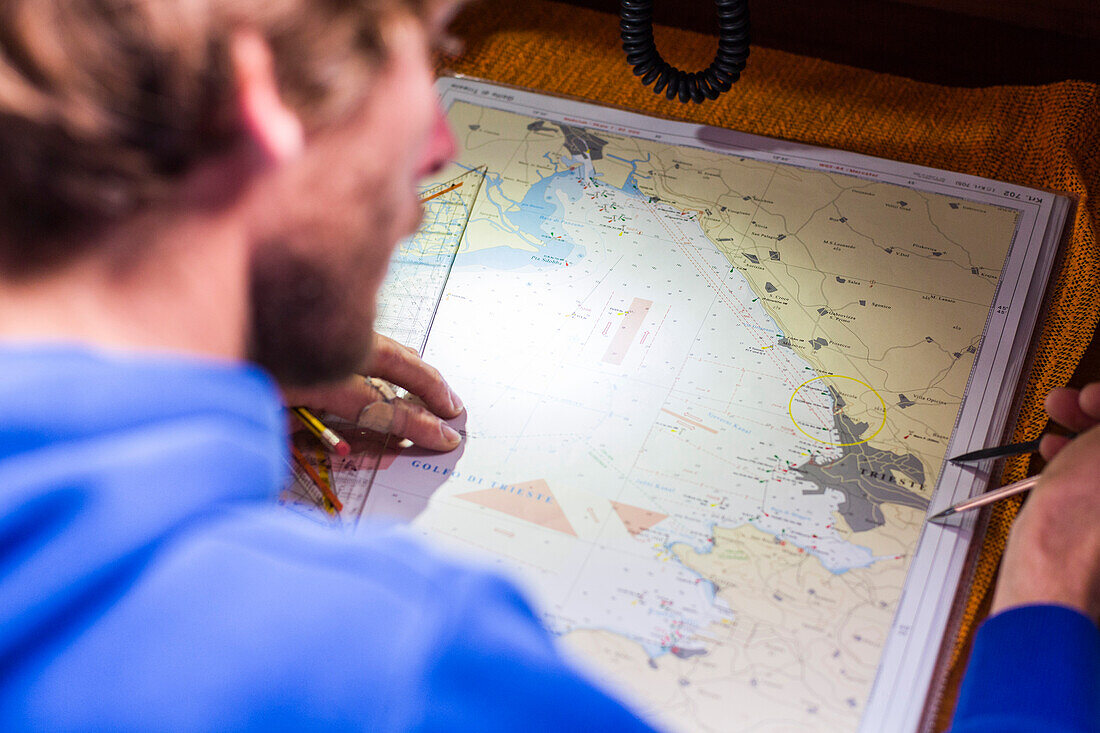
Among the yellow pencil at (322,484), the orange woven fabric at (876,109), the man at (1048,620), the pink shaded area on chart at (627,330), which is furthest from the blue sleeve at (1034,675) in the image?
the yellow pencil at (322,484)

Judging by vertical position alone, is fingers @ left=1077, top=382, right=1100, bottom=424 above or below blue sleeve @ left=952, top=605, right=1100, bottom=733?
above

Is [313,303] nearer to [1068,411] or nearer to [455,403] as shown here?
[455,403]

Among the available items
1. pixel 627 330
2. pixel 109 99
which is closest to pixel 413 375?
pixel 627 330

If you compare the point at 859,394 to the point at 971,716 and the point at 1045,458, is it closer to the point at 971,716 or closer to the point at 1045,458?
the point at 1045,458

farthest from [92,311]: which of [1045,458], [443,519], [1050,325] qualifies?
[1050,325]

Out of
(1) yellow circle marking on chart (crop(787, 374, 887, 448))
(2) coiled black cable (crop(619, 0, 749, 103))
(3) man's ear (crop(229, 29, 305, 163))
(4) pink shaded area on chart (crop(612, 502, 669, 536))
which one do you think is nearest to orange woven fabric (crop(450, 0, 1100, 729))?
(2) coiled black cable (crop(619, 0, 749, 103))

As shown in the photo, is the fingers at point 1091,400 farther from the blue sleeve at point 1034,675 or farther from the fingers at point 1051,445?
the blue sleeve at point 1034,675

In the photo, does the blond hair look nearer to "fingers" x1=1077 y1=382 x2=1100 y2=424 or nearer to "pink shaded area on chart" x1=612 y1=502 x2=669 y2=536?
"pink shaded area on chart" x1=612 y1=502 x2=669 y2=536
